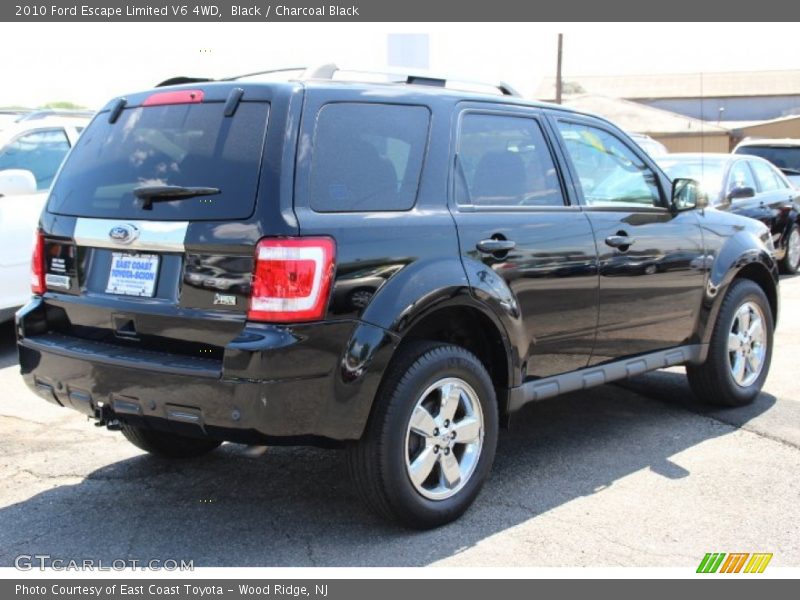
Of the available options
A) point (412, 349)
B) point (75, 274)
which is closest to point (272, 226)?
point (412, 349)

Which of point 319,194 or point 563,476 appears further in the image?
point 563,476

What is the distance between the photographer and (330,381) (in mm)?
3727

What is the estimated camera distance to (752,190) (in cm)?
1064

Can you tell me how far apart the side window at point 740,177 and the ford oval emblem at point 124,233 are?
8689mm

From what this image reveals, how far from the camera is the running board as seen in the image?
15.4 ft

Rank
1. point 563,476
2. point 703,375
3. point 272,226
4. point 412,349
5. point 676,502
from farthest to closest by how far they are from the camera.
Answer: point 703,375, point 563,476, point 676,502, point 412,349, point 272,226

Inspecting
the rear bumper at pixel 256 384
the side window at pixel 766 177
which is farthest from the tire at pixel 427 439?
the side window at pixel 766 177

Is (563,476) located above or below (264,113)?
below

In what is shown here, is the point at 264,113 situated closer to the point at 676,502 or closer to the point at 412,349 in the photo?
the point at 412,349

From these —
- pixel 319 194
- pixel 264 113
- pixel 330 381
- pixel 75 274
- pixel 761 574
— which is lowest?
pixel 761 574

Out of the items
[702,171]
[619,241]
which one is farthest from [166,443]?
[702,171]

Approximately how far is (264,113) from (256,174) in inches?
10.8

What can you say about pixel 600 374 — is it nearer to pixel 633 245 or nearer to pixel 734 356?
pixel 633 245

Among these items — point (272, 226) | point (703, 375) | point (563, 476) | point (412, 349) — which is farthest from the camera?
point (703, 375)
